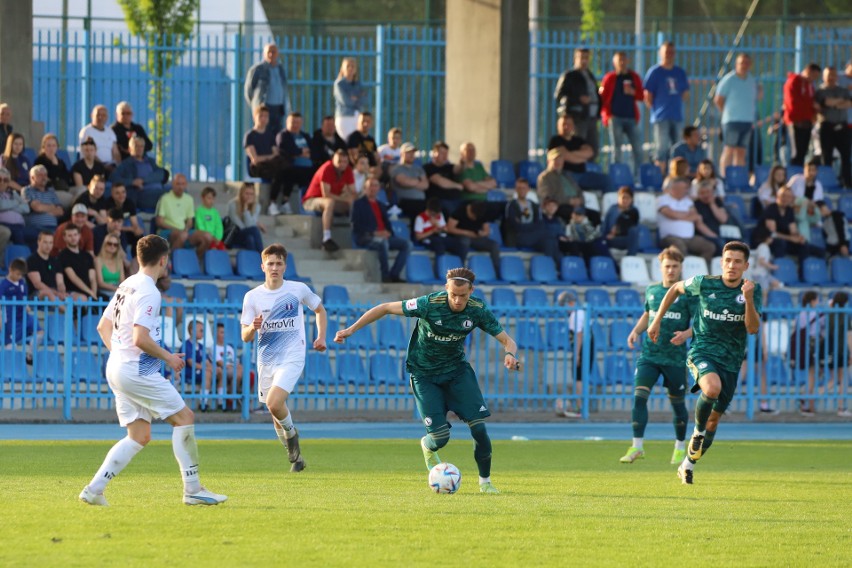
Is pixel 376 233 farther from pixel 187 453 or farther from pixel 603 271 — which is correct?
pixel 187 453

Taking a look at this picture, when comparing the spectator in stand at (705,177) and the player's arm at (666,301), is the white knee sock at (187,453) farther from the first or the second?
the spectator in stand at (705,177)

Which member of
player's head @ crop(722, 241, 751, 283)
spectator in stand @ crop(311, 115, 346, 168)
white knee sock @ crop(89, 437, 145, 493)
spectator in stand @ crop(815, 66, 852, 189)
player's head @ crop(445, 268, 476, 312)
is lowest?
white knee sock @ crop(89, 437, 145, 493)

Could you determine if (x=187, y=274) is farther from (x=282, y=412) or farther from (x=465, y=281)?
(x=465, y=281)

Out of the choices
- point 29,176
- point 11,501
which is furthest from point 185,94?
point 11,501

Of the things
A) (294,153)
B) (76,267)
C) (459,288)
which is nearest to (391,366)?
(76,267)

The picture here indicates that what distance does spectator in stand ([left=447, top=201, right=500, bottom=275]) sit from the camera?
73.6ft

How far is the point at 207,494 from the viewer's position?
392 inches

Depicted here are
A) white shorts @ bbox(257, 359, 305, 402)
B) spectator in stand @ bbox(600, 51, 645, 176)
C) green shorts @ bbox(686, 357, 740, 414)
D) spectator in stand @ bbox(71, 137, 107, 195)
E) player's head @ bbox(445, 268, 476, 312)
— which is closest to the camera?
player's head @ bbox(445, 268, 476, 312)

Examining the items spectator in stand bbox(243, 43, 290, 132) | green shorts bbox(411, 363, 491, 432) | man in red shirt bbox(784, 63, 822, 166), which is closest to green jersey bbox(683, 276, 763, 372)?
green shorts bbox(411, 363, 491, 432)

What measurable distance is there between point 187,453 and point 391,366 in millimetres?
9522

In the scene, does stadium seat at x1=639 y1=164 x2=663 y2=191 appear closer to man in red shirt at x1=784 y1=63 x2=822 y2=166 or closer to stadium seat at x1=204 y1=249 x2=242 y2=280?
man in red shirt at x1=784 y1=63 x2=822 y2=166

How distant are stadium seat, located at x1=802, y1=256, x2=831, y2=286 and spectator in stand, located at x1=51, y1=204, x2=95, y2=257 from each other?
11.6 m

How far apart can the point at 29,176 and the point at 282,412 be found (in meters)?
9.60

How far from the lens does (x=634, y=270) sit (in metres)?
23.2
